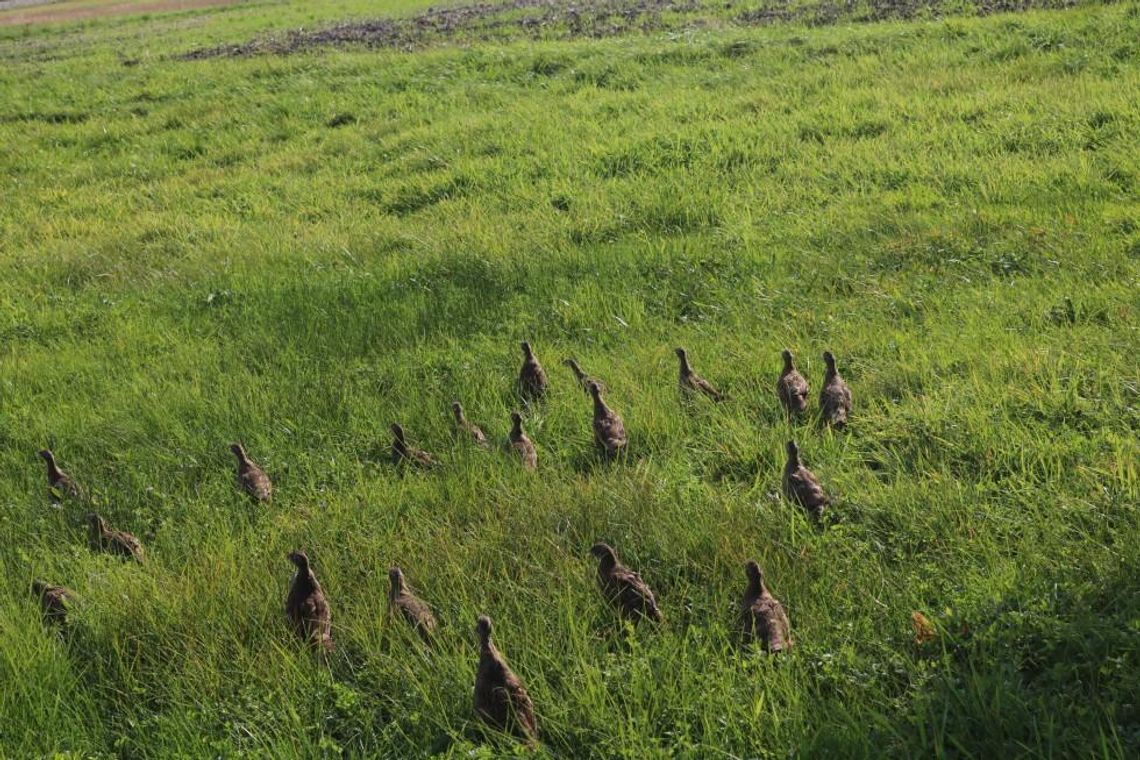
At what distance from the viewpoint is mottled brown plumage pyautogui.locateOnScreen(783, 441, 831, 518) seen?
4543mm

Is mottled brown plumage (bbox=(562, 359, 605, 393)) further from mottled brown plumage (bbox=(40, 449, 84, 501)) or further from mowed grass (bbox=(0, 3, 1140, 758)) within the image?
mottled brown plumage (bbox=(40, 449, 84, 501))

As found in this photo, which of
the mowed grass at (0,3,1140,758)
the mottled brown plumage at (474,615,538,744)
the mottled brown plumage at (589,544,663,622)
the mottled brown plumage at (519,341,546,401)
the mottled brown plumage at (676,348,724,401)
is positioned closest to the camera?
the mottled brown plumage at (474,615,538,744)

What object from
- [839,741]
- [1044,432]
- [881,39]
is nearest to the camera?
[839,741]

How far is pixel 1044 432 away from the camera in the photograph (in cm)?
492

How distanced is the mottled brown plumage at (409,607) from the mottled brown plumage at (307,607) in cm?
28

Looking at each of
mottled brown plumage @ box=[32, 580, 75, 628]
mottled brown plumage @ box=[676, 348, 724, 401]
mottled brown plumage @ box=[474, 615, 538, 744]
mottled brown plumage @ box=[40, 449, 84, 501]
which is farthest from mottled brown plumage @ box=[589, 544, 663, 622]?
mottled brown plumage @ box=[40, 449, 84, 501]

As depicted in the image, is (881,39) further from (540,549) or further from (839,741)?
(839,741)

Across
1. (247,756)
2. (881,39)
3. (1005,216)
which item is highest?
(881,39)

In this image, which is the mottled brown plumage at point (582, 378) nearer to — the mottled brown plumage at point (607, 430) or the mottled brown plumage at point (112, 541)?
the mottled brown plumage at point (607, 430)

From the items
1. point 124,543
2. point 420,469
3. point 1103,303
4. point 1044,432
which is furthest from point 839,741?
point 1103,303

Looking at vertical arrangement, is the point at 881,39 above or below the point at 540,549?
above

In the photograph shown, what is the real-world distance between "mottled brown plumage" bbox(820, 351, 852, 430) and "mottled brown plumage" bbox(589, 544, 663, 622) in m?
1.79

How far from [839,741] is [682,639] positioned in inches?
32.4

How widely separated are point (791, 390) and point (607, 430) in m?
1.06
